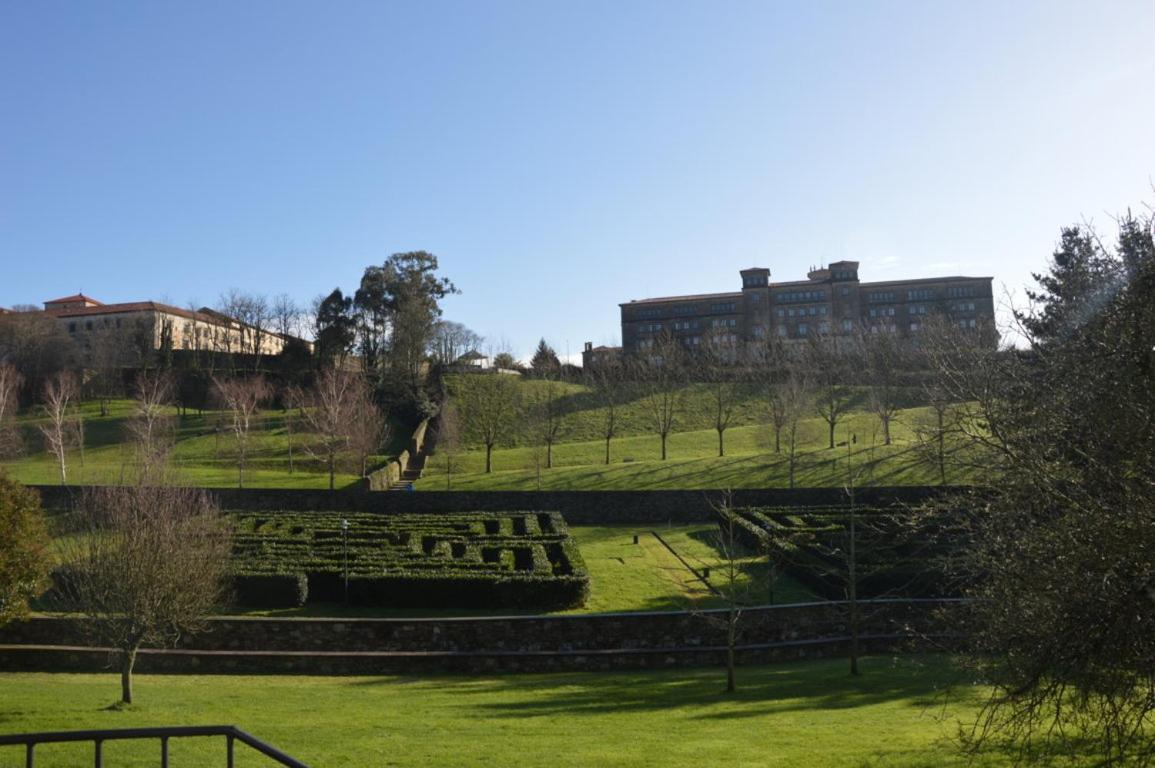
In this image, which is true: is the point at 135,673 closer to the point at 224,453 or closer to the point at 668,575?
the point at 668,575

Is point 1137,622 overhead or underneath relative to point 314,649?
overhead

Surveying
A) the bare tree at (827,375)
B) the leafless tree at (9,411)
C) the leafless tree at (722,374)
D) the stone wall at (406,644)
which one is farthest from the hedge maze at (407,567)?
the bare tree at (827,375)

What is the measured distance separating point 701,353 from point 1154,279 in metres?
77.5

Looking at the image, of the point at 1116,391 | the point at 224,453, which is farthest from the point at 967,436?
the point at 224,453

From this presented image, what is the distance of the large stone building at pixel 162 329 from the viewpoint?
281 ft

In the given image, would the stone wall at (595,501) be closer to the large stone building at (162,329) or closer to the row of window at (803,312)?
the large stone building at (162,329)

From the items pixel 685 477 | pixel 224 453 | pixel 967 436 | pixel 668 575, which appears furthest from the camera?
pixel 224 453

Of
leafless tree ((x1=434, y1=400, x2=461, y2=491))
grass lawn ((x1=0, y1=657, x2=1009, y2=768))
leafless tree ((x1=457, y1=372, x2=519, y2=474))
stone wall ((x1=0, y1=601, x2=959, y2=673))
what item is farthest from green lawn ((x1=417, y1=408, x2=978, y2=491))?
grass lawn ((x1=0, y1=657, x2=1009, y2=768))

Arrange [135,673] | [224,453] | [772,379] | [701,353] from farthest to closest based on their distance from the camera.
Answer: [701,353], [772,379], [224,453], [135,673]

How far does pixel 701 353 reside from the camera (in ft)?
279

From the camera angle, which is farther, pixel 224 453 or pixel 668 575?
pixel 224 453

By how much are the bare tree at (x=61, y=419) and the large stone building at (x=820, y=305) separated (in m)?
57.3

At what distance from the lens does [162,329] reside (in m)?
88.6

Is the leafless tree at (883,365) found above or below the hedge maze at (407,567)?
above
